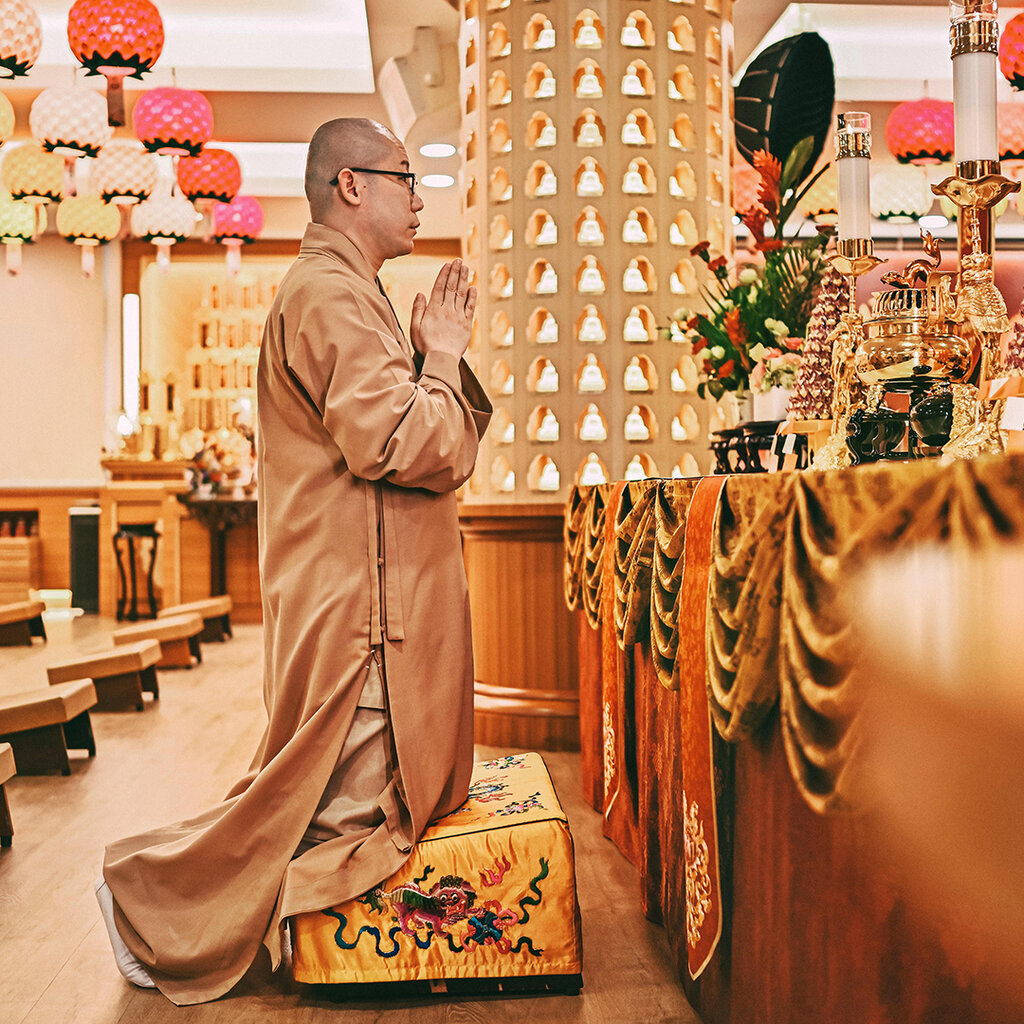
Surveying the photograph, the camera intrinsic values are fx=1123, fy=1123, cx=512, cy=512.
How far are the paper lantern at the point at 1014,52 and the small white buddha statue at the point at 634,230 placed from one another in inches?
64.4

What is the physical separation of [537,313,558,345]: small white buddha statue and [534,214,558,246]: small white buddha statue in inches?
10.1

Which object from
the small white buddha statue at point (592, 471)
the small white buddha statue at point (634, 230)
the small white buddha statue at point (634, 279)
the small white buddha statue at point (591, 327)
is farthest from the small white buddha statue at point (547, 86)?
the small white buddha statue at point (592, 471)

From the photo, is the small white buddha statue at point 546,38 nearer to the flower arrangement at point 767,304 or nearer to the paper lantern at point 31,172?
the flower arrangement at point 767,304

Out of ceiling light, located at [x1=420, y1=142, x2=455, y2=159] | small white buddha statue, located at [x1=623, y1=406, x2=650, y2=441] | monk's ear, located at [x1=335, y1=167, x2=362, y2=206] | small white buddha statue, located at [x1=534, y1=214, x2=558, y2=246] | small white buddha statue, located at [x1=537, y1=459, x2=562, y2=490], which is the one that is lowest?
small white buddha statue, located at [x1=537, y1=459, x2=562, y2=490]

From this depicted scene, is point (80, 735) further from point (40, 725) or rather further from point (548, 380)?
point (548, 380)

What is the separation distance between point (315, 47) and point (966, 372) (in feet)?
21.3

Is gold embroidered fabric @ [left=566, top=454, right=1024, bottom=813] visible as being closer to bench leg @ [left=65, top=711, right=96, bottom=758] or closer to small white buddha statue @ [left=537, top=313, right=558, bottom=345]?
small white buddha statue @ [left=537, top=313, right=558, bottom=345]

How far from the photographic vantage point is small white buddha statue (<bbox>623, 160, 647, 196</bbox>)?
3.99m

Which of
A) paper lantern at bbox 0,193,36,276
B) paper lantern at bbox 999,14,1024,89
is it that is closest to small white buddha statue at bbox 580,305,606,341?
paper lantern at bbox 999,14,1024,89

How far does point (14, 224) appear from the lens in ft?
22.9

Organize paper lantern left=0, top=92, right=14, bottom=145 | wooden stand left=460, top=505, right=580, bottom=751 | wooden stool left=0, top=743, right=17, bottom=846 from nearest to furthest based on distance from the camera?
1. wooden stool left=0, top=743, right=17, bottom=846
2. wooden stand left=460, top=505, right=580, bottom=751
3. paper lantern left=0, top=92, right=14, bottom=145

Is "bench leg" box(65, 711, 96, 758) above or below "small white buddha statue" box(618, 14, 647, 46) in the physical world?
below

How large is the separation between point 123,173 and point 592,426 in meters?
3.49

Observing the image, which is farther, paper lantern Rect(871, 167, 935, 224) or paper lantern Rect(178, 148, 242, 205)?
paper lantern Rect(871, 167, 935, 224)
